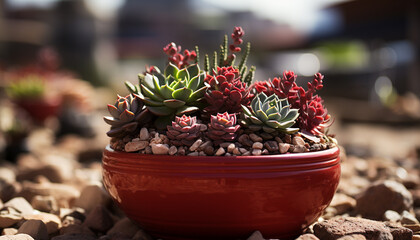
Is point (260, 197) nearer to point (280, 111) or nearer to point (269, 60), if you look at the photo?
point (280, 111)

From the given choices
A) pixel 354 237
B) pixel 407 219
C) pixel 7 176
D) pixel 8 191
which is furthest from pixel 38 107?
pixel 354 237

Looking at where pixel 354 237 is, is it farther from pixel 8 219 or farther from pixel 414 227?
pixel 8 219

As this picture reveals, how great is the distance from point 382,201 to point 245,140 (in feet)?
3.74

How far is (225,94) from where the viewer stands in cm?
235

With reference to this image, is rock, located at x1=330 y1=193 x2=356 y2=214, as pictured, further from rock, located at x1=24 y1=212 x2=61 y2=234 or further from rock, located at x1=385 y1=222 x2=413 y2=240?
rock, located at x1=24 y1=212 x2=61 y2=234

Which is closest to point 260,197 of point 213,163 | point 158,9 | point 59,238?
point 213,163

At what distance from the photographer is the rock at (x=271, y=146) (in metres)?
2.22

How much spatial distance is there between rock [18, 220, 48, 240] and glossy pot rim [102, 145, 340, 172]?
0.57m

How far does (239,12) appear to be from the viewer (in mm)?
39031

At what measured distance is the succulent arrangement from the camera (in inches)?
87.8

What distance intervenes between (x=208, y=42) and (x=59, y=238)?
105 ft

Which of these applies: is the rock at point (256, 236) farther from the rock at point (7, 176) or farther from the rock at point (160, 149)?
the rock at point (7, 176)

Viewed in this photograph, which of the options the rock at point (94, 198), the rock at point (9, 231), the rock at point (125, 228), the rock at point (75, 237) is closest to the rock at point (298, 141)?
the rock at point (125, 228)

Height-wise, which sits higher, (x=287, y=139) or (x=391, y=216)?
(x=287, y=139)
